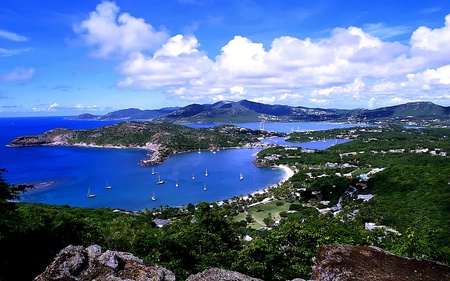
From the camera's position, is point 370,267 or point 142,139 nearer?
point 370,267

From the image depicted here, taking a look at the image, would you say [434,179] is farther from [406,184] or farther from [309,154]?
[309,154]

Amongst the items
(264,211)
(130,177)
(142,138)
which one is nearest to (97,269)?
(264,211)

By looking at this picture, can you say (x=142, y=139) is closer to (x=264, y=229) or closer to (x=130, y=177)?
(x=130, y=177)

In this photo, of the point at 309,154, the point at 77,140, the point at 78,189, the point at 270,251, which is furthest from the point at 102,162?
the point at 270,251

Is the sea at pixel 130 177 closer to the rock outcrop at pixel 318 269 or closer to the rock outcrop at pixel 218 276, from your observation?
the rock outcrop at pixel 318 269

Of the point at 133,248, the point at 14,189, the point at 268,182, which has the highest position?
the point at 14,189

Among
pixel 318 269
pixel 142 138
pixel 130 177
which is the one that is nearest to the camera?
pixel 318 269
